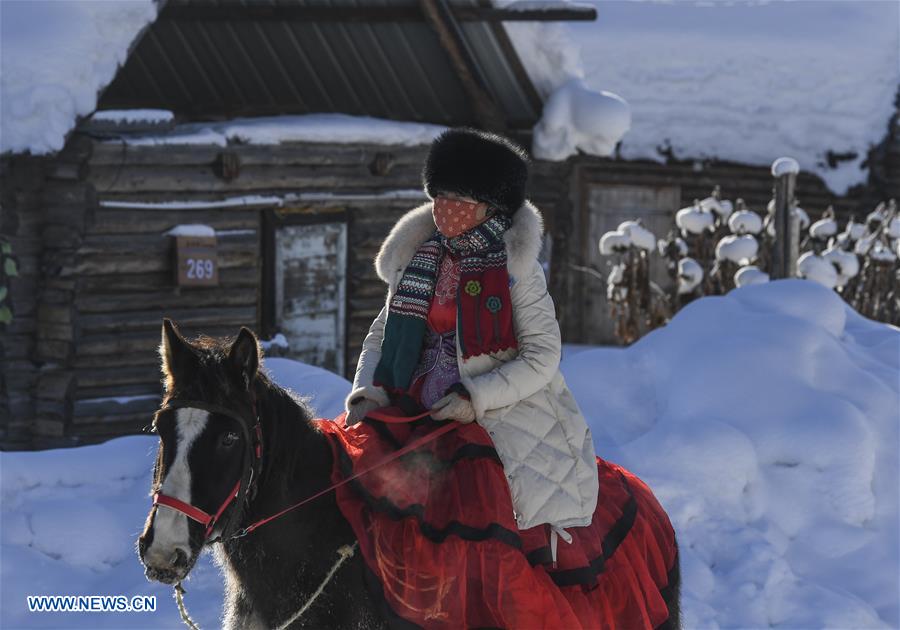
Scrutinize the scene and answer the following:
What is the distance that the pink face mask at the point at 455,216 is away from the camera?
3.81m

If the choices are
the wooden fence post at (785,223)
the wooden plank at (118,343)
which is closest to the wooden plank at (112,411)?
the wooden plank at (118,343)

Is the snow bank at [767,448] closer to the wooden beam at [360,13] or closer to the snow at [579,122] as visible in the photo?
the snow at [579,122]

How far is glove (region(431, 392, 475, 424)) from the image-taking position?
3564 mm

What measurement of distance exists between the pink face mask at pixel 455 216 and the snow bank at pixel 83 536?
245cm

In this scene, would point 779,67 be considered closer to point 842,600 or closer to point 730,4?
point 730,4

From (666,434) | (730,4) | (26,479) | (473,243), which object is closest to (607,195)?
(730,4)

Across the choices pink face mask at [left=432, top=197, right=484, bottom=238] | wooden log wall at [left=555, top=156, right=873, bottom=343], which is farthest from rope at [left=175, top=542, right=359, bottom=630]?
wooden log wall at [left=555, top=156, right=873, bottom=343]

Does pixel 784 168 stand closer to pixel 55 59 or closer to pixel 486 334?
pixel 55 59

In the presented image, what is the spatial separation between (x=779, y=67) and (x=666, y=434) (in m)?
12.2

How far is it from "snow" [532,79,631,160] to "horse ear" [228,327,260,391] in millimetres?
8303

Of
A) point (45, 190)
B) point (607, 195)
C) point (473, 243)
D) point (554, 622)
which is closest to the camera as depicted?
point (554, 622)

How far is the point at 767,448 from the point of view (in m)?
6.77

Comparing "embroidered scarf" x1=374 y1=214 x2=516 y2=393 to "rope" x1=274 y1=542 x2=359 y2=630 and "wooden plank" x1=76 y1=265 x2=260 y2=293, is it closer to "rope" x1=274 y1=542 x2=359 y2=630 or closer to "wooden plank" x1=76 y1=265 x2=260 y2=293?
"rope" x1=274 y1=542 x2=359 y2=630

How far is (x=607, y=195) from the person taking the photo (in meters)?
16.6
